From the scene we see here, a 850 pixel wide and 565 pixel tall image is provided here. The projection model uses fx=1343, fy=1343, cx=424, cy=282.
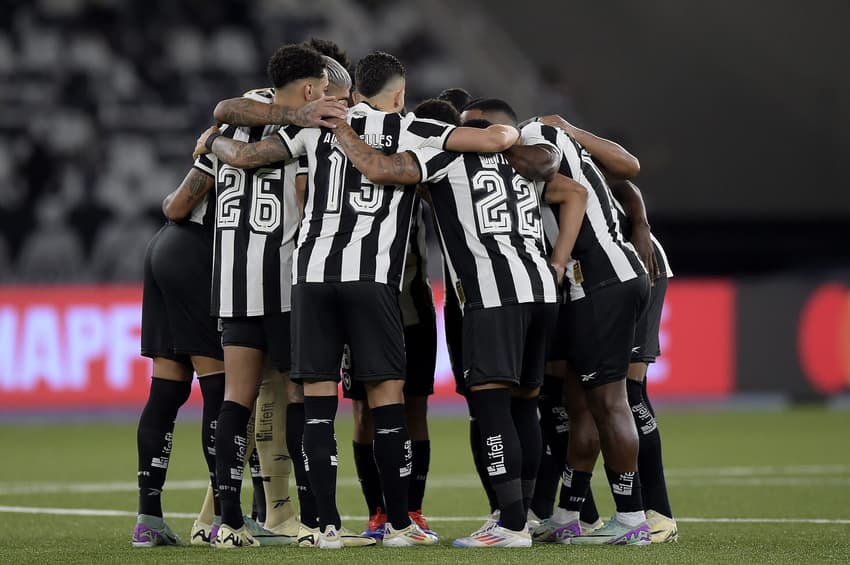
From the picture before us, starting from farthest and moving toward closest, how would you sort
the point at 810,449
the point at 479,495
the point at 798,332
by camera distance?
the point at 798,332
the point at 810,449
the point at 479,495

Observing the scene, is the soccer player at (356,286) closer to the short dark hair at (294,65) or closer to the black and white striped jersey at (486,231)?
the black and white striped jersey at (486,231)

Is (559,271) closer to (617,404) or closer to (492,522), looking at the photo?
(617,404)

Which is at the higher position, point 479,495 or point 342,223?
point 342,223

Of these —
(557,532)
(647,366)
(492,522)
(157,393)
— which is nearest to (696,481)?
(647,366)

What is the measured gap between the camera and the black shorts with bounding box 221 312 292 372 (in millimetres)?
6031

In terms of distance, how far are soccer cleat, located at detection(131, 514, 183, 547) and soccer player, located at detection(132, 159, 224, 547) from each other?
38 millimetres

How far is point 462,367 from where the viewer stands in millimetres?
6281

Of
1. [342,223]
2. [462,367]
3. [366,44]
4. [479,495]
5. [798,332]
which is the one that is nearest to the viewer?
[342,223]

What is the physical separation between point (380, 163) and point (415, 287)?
0.99 meters

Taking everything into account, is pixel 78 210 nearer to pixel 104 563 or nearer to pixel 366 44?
pixel 366 44

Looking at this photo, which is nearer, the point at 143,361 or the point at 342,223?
the point at 342,223

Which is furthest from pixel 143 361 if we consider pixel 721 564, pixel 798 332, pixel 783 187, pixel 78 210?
pixel 783 187

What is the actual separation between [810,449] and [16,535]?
284 inches

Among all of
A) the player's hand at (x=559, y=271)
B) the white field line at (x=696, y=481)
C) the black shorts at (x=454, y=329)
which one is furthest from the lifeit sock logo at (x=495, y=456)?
the white field line at (x=696, y=481)
